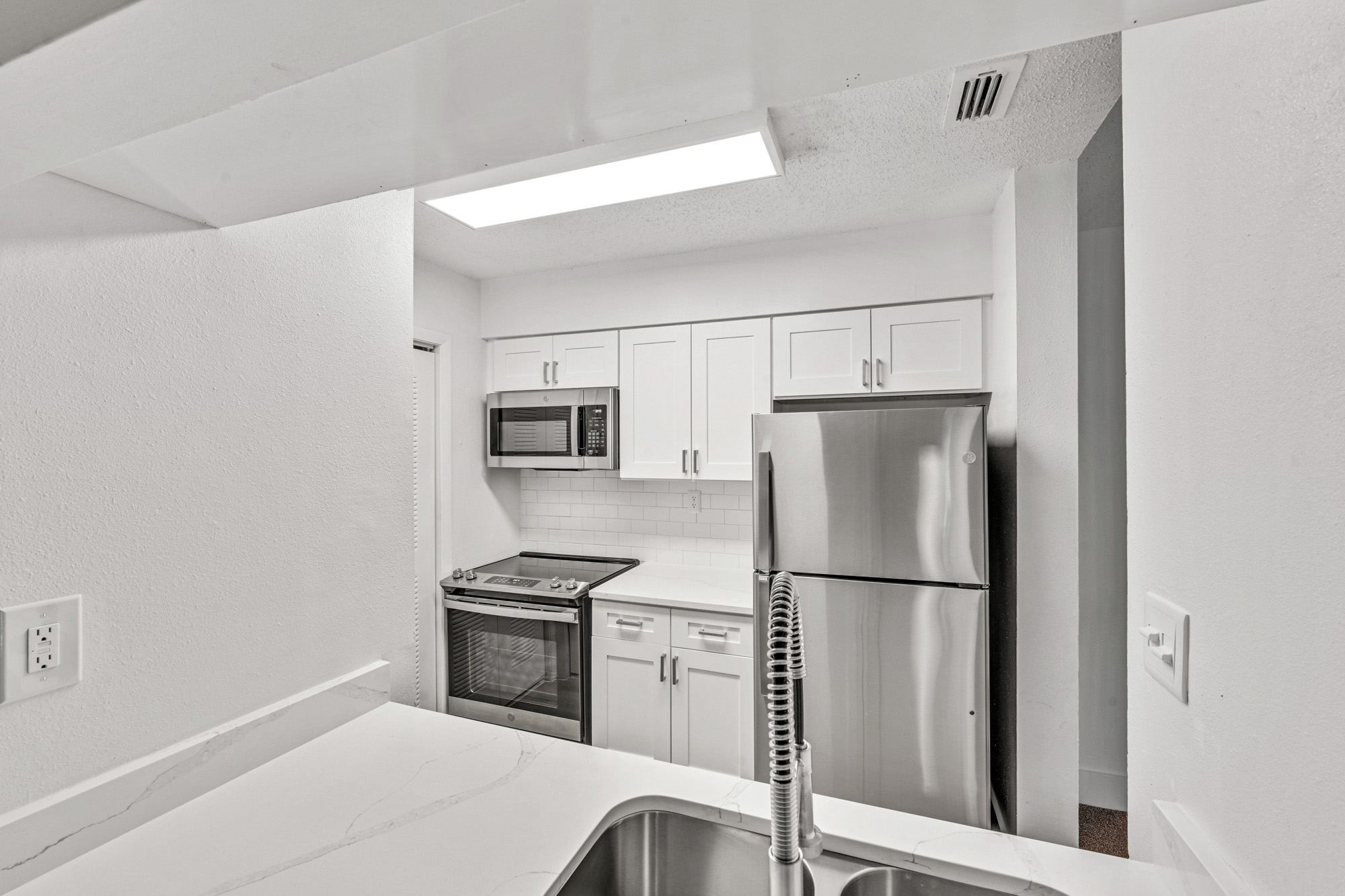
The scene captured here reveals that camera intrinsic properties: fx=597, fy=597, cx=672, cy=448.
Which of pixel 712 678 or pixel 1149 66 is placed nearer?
pixel 1149 66

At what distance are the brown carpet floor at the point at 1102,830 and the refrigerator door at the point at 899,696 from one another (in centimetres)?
58

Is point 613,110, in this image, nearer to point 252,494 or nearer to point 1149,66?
point 1149,66

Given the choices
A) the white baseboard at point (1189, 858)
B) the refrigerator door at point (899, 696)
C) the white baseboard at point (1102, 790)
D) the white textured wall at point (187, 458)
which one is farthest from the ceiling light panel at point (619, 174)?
the white baseboard at point (1102, 790)

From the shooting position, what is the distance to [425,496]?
9.56 ft

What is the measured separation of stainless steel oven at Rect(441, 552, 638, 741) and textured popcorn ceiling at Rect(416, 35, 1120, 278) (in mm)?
1561

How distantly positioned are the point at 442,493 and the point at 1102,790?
126 inches

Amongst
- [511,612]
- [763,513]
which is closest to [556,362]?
[511,612]

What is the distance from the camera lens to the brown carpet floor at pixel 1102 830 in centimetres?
219

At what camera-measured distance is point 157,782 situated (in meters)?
0.92

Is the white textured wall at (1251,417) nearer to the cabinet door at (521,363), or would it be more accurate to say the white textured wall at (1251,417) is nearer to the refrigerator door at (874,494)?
the refrigerator door at (874,494)

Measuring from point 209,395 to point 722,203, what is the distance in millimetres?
1787

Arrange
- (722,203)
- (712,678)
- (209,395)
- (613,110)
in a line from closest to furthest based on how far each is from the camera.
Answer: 1. (613,110)
2. (209,395)
3. (722,203)
4. (712,678)

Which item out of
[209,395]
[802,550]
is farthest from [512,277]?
[209,395]

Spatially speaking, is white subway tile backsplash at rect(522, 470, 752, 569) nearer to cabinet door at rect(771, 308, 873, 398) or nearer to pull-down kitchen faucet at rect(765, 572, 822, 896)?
cabinet door at rect(771, 308, 873, 398)
